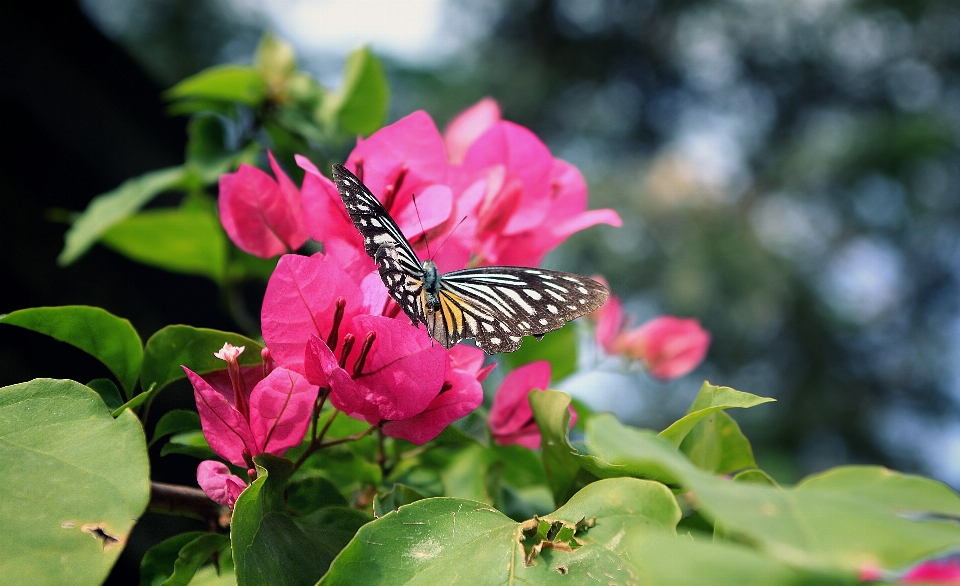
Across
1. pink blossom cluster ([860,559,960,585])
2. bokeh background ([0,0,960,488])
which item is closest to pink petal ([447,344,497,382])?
pink blossom cluster ([860,559,960,585])

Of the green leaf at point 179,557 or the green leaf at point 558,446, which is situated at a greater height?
the green leaf at point 558,446

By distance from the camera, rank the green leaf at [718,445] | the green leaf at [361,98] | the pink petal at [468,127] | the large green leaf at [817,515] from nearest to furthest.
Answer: the large green leaf at [817,515], the green leaf at [718,445], the pink petal at [468,127], the green leaf at [361,98]

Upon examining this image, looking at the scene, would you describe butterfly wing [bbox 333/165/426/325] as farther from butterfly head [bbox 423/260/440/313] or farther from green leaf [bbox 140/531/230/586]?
green leaf [bbox 140/531/230/586]

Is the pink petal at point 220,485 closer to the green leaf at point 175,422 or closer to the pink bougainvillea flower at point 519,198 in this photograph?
the green leaf at point 175,422

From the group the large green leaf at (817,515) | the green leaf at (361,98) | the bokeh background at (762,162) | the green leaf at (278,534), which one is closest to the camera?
the large green leaf at (817,515)


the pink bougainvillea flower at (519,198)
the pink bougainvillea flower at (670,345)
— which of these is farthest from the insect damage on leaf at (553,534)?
the pink bougainvillea flower at (670,345)

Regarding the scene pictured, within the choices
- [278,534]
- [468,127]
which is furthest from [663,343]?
[278,534]

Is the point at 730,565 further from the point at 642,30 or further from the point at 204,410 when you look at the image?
the point at 642,30
